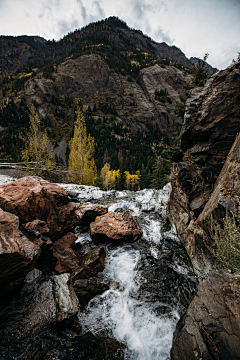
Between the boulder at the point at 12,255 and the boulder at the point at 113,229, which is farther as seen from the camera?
the boulder at the point at 113,229

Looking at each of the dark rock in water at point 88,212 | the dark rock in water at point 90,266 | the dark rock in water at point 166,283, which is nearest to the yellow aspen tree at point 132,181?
the dark rock in water at point 88,212

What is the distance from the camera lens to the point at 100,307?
547cm

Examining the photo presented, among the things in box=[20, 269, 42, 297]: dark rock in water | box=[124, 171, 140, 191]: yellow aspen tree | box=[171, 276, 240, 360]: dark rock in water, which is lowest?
box=[124, 171, 140, 191]: yellow aspen tree

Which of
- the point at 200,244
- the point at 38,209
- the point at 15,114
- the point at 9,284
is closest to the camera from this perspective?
the point at 9,284

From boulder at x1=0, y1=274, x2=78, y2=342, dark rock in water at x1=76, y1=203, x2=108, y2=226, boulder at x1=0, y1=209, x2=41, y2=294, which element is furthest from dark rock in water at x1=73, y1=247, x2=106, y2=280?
dark rock in water at x1=76, y1=203, x2=108, y2=226

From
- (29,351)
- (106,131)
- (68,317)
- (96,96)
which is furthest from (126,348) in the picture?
(96,96)

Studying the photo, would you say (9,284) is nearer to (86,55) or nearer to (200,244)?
(200,244)

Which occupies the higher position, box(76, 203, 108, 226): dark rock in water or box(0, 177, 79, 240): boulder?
box(0, 177, 79, 240): boulder

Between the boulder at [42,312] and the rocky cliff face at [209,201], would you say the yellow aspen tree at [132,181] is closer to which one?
the rocky cliff face at [209,201]

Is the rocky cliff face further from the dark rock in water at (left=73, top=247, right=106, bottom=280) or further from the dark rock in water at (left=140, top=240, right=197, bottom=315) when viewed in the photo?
the dark rock in water at (left=73, top=247, right=106, bottom=280)

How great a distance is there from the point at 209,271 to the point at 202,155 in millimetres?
5065

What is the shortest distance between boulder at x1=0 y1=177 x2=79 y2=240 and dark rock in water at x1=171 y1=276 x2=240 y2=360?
6.63m

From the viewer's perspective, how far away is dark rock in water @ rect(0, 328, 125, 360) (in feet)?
12.1

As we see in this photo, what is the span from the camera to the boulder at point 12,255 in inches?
159
